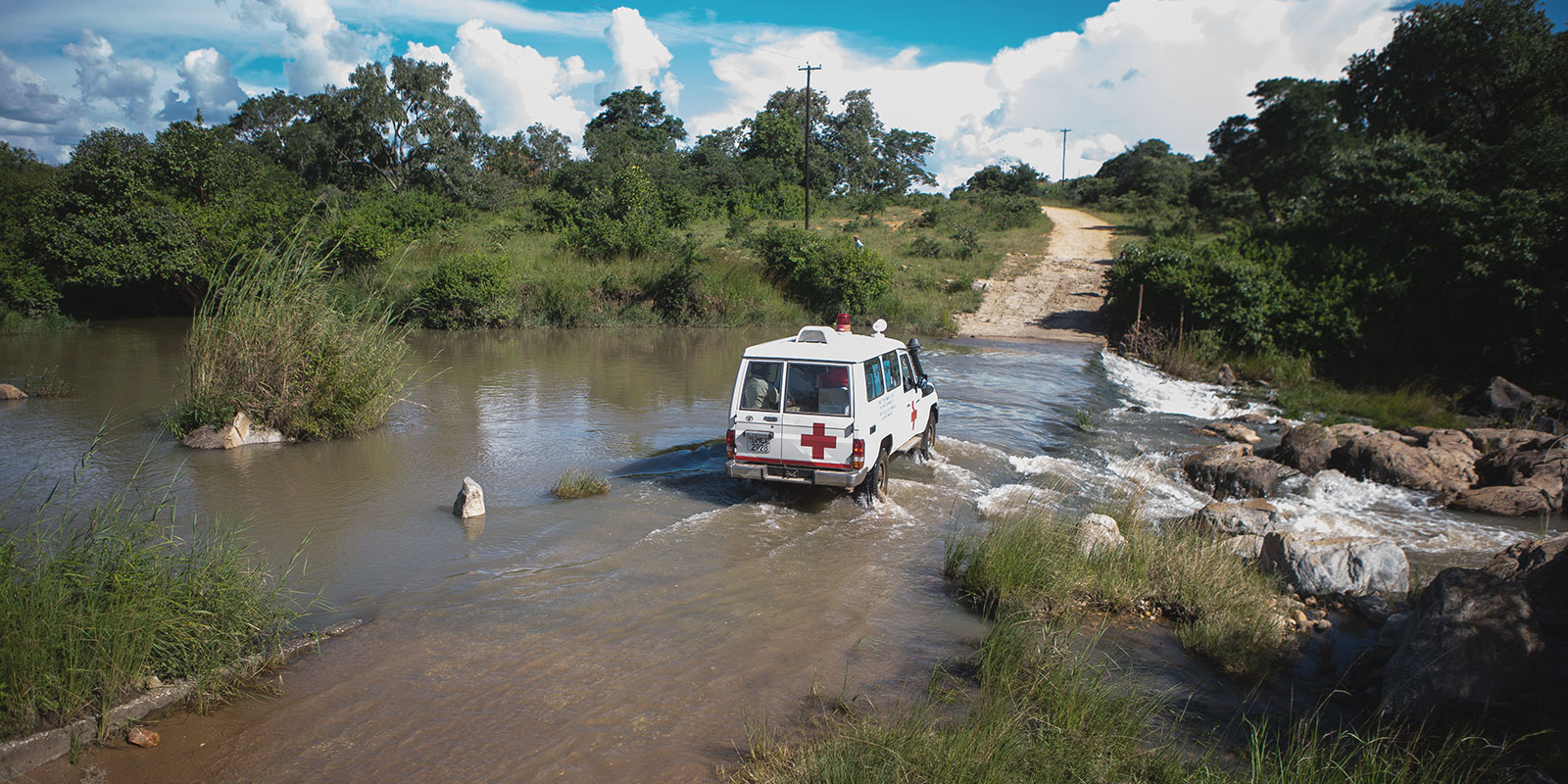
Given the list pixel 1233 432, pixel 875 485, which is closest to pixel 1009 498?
pixel 875 485

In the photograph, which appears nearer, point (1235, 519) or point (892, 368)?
point (1235, 519)

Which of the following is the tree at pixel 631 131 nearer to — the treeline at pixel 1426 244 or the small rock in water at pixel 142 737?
the treeline at pixel 1426 244

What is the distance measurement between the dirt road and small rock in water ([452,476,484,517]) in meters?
22.5

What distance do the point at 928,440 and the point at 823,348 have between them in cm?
375

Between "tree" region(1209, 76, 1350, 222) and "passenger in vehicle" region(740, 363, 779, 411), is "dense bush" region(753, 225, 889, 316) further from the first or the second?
"passenger in vehicle" region(740, 363, 779, 411)

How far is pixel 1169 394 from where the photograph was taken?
65.7 ft

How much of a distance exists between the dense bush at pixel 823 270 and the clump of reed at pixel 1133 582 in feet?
75.2

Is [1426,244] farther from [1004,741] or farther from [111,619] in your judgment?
[111,619]

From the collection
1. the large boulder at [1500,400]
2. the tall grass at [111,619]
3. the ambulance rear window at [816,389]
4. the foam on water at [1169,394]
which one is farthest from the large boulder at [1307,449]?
the tall grass at [111,619]

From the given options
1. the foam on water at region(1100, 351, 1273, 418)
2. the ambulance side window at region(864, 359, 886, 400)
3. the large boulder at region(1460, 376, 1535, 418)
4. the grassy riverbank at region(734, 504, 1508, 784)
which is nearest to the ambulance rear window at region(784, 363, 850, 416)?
the ambulance side window at region(864, 359, 886, 400)

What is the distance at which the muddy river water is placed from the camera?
5.09 m

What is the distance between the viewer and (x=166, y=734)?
490 cm

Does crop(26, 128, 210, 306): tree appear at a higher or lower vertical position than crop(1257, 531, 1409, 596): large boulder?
higher

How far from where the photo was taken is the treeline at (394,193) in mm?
24516
